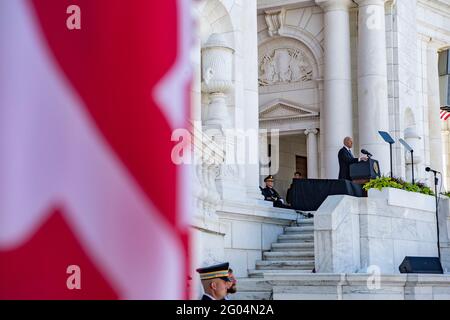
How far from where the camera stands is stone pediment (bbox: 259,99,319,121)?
86.8ft

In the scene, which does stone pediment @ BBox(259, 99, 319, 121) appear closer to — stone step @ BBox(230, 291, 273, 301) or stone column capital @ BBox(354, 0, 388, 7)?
stone column capital @ BBox(354, 0, 388, 7)

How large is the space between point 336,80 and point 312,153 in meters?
2.47

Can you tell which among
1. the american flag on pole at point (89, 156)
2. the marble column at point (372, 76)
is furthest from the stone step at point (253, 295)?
the american flag on pole at point (89, 156)

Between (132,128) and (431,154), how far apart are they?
104 ft

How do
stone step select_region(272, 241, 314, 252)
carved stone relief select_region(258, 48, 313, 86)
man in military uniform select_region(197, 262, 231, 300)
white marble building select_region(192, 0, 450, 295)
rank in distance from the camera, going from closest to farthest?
man in military uniform select_region(197, 262, 231, 300) → stone step select_region(272, 241, 314, 252) → white marble building select_region(192, 0, 450, 295) → carved stone relief select_region(258, 48, 313, 86)

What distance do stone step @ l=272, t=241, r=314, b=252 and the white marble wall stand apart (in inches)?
51.0

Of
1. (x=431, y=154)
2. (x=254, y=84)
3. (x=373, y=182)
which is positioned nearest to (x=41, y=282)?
(x=373, y=182)

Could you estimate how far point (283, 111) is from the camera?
87.7 feet

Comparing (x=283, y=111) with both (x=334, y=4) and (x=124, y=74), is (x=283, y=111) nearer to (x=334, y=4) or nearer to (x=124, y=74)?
(x=334, y=4)

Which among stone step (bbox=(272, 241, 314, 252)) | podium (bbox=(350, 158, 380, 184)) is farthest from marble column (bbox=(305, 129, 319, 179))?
stone step (bbox=(272, 241, 314, 252))

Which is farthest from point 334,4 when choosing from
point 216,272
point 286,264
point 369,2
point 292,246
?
point 216,272

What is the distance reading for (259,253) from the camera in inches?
693
